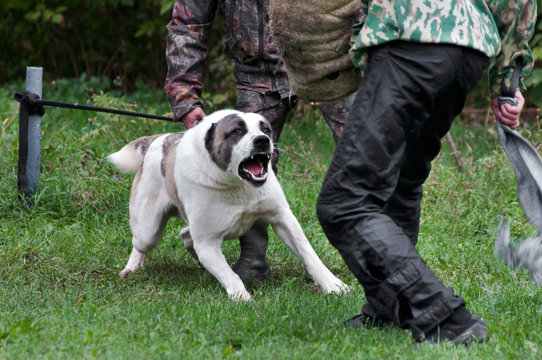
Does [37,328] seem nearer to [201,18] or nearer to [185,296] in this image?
[185,296]

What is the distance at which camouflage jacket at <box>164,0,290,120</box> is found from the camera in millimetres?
4469

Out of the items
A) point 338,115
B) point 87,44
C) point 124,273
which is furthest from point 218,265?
point 87,44

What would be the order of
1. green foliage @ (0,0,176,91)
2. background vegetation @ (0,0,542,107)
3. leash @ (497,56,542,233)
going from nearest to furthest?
leash @ (497,56,542,233) → background vegetation @ (0,0,542,107) → green foliage @ (0,0,176,91)

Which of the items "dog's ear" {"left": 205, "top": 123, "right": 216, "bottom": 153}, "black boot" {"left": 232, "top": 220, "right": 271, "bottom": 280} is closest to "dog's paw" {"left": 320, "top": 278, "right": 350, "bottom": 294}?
"black boot" {"left": 232, "top": 220, "right": 271, "bottom": 280}

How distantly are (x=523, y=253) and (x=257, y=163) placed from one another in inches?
67.5

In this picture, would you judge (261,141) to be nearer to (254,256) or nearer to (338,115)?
(338,115)

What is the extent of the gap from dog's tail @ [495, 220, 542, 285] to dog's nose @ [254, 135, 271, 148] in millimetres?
1470

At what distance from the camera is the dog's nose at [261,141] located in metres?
4.08

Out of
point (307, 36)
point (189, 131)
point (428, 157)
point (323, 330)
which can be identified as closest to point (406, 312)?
point (323, 330)

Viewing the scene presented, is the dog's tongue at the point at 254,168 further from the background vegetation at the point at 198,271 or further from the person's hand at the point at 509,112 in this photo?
the person's hand at the point at 509,112

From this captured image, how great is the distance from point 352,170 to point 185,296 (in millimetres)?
1705

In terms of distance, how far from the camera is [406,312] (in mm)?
2912

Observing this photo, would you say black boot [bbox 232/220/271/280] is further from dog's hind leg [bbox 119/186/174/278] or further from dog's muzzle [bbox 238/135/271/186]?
dog's muzzle [bbox 238/135/271/186]

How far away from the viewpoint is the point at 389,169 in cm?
284
